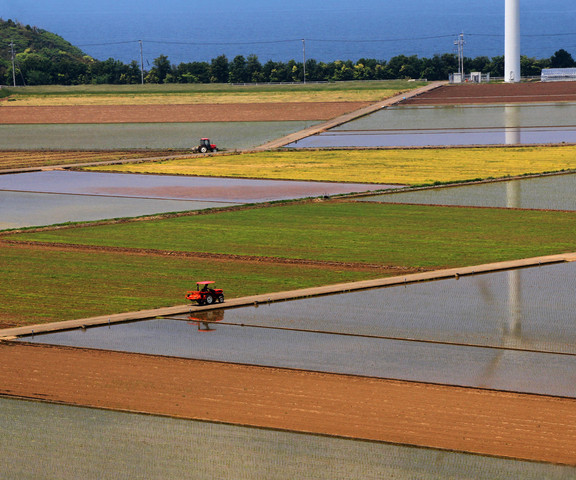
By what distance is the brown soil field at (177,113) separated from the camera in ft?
395

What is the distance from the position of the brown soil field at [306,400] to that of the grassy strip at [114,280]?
16.7ft

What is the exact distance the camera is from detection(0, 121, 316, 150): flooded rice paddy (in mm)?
97625

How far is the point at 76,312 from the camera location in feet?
108

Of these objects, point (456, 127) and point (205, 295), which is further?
point (456, 127)

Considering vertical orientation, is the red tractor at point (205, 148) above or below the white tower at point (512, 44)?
below

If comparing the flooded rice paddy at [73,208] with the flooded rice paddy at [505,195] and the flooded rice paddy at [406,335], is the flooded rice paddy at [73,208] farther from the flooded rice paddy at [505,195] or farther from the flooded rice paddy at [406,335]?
the flooded rice paddy at [406,335]

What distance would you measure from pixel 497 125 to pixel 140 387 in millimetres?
81126

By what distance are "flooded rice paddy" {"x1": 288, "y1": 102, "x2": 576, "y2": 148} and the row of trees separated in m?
40.9

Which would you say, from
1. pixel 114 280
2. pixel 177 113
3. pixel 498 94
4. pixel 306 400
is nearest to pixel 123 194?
pixel 114 280

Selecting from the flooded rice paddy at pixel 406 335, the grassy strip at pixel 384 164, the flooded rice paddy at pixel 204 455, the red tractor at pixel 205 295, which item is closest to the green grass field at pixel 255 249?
the red tractor at pixel 205 295

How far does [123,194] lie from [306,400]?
3972cm

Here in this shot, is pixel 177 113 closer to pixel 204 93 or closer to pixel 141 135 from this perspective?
pixel 204 93

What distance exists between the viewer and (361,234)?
4609 centimetres

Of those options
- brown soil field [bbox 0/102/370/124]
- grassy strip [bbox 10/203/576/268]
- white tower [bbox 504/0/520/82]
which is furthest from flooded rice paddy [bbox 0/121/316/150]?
white tower [bbox 504/0/520/82]
